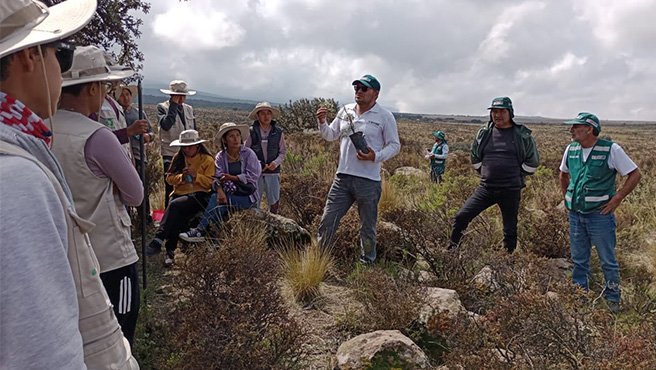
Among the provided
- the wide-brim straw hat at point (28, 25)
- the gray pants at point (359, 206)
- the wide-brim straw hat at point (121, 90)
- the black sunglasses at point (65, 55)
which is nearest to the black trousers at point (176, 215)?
the wide-brim straw hat at point (121, 90)

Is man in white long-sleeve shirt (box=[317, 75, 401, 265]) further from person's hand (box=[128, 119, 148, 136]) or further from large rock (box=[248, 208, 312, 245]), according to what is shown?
person's hand (box=[128, 119, 148, 136])

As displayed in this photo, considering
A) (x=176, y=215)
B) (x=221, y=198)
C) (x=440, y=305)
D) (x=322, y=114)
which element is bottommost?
(x=440, y=305)

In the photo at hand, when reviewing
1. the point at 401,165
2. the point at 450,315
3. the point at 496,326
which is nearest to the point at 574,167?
the point at 450,315

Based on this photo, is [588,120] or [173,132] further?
[173,132]

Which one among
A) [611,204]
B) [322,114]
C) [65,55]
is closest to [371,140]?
[322,114]

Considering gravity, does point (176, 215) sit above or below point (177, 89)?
below

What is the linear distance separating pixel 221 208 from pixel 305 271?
1319mm

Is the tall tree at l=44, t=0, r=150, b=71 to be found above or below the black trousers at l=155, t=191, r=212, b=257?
above

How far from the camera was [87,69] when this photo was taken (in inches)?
84.3

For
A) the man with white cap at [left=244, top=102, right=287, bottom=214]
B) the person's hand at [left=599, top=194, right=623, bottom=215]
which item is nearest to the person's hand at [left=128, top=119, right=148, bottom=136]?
the man with white cap at [left=244, top=102, right=287, bottom=214]

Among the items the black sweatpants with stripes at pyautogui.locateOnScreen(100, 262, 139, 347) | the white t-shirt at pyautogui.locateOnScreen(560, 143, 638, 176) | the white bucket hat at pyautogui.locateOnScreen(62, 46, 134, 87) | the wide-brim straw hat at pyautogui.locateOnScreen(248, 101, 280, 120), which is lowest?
the black sweatpants with stripes at pyautogui.locateOnScreen(100, 262, 139, 347)

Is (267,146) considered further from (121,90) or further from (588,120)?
(588,120)

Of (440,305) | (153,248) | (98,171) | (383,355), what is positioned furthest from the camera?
(153,248)

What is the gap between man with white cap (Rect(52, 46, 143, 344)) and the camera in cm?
202
